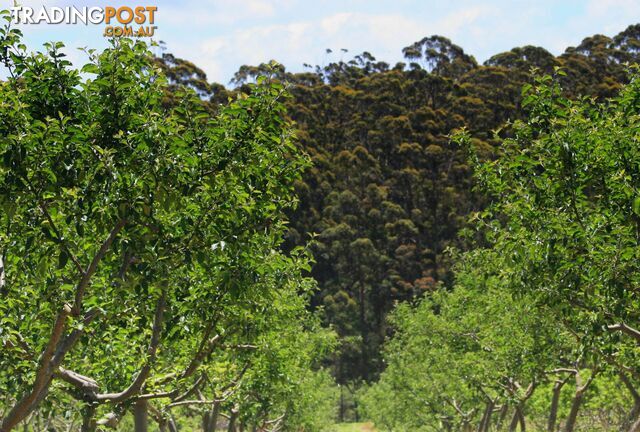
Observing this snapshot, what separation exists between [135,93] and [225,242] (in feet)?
5.67

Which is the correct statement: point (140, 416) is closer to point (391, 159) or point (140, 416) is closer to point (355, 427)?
point (355, 427)

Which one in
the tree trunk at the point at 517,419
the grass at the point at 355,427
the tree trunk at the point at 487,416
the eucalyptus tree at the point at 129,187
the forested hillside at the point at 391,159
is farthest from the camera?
the forested hillside at the point at 391,159

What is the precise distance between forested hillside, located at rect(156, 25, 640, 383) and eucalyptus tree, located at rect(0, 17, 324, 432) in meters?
59.8

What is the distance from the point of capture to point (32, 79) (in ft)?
23.9

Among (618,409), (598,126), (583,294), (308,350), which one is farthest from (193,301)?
(618,409)

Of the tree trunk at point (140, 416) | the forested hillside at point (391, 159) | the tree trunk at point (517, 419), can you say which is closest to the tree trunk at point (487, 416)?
the tree trunk at point (517, 419)

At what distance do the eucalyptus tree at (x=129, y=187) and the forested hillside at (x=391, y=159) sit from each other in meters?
59.8

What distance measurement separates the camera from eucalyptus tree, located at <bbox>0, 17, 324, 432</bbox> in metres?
7.00

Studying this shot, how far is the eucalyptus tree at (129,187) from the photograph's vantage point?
23.0ft

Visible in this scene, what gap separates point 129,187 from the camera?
23.2ft

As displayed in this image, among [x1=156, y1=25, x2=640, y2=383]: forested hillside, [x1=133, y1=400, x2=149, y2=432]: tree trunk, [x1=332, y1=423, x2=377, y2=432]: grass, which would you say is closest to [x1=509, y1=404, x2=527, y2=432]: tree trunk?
[x1=133, y1=400, x2=149, y2=432]: tree trunk

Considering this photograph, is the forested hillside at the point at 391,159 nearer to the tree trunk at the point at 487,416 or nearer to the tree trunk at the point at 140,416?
the tree trunk at the point at 487,416

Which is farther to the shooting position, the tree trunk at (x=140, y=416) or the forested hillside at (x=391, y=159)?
the forested hillside at (x=391, y=159)

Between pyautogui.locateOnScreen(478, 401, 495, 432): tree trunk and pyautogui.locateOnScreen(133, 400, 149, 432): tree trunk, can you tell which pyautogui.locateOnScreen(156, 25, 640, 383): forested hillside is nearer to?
pyautogui.locateOnScreen(478, 401, 495, 432): tree trunk
